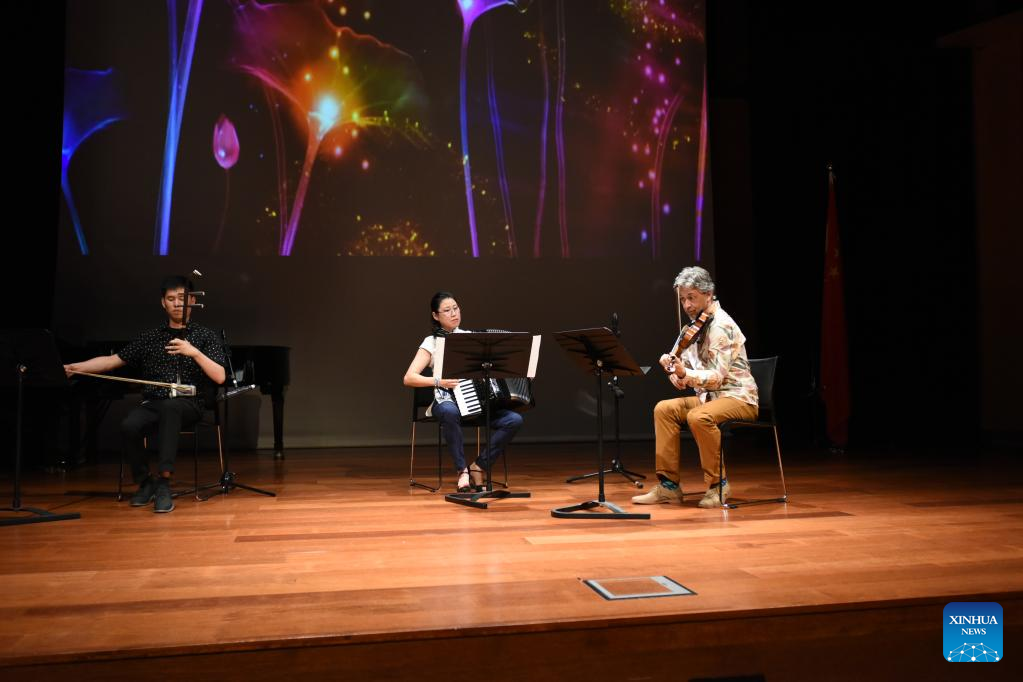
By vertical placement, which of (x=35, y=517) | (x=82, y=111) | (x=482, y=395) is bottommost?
(x=35, y=517)

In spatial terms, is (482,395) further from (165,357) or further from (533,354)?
(165,357)

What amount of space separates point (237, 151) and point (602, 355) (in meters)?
4.27

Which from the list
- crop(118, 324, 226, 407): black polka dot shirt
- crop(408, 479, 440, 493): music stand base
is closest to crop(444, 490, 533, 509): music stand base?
crop(408, 479, 440, 493): music stand base

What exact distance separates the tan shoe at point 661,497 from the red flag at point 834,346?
3042 mm

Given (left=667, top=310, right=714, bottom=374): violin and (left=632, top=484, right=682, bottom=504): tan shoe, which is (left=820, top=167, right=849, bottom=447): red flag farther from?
(left=667, top=310, right=714, bottom=374): violin

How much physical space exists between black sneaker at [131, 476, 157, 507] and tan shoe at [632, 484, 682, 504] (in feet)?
7.48

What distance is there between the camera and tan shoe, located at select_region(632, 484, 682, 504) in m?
4.03

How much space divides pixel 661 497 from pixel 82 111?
533 cm

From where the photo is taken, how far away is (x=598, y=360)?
3.71 metres

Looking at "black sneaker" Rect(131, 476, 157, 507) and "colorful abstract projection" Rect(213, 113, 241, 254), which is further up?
"colorful abstract projection" Rect(213, 113, 241, 254)

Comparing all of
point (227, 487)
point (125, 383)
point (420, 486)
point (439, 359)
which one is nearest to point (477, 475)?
point (420, 486)

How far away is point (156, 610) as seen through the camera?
2.19m

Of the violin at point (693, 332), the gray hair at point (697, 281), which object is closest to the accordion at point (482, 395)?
the violin at point (693, 332)

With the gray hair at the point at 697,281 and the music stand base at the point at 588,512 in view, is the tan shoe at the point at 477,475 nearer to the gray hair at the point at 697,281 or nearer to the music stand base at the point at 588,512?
the music stand base at the point at 588,512
